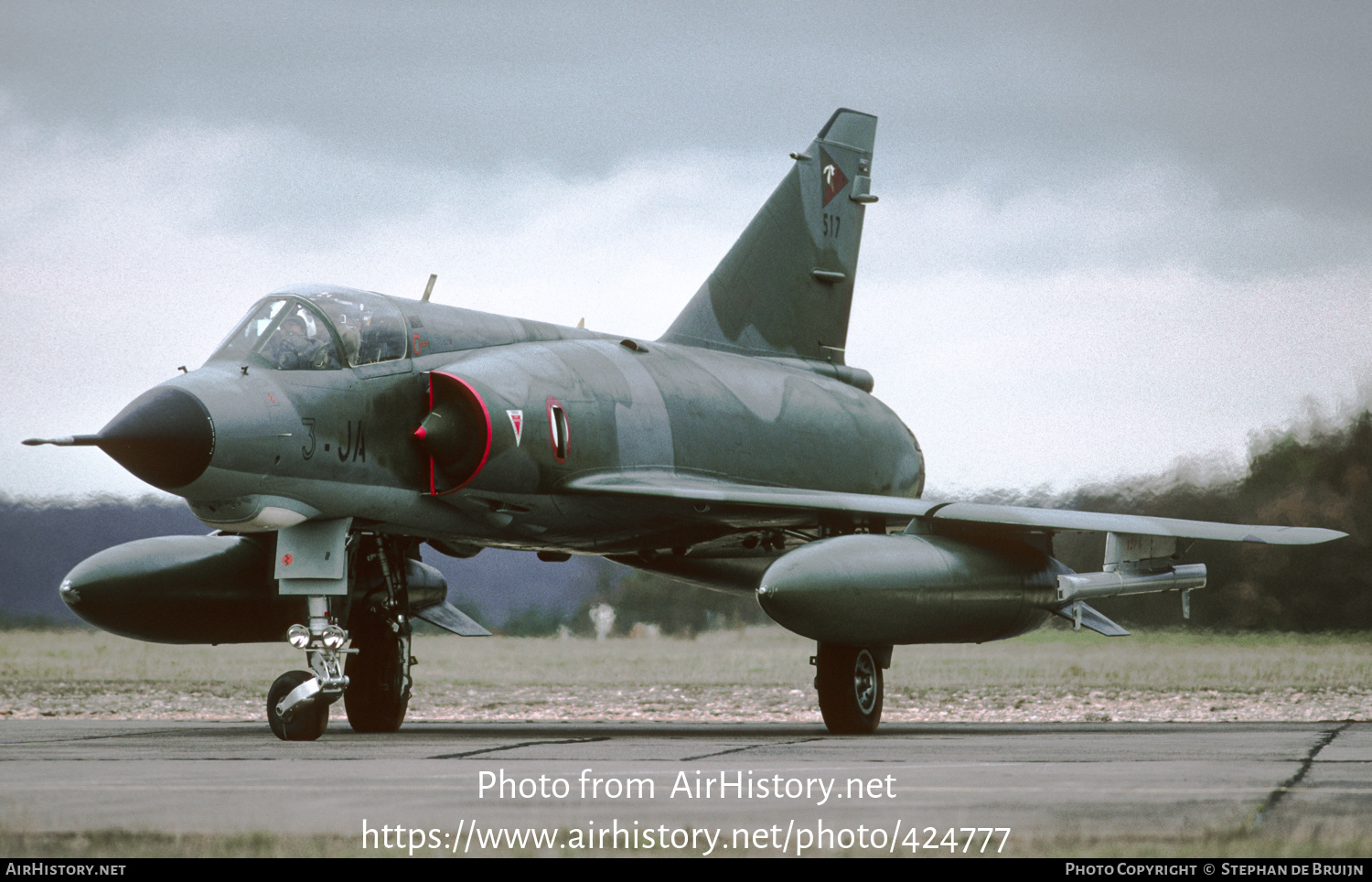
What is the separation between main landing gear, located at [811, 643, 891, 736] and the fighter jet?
25 millimetres

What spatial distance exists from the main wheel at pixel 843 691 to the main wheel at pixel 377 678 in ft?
11.3

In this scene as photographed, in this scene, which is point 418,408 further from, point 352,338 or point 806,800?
point 806,800

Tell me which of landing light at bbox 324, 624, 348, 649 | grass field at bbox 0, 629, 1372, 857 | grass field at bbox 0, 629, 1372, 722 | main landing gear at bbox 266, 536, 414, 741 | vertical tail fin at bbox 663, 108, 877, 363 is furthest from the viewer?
grass field at bbox 0, 629, 1372, 722

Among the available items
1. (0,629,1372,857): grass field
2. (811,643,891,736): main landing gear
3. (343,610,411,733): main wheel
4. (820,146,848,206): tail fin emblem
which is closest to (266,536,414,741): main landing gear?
(343,610,411,733): main wheel

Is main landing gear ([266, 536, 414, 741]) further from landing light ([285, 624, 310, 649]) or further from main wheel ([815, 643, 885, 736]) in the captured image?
main wheel ([815, 643, 885, 736])

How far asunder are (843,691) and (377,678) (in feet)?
12.6

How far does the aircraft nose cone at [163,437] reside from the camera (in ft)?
30.9

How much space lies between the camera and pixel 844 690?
12.5 m

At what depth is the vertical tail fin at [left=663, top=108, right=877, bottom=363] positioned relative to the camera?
15.3 metres

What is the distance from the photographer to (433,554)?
81.8 feet

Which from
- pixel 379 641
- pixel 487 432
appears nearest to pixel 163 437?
pixel 487 432

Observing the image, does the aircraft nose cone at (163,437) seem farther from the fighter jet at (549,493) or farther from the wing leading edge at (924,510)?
the wing leading edge at (924,510)

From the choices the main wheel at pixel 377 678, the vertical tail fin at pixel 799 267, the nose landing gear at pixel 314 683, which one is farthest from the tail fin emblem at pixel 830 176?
the nose landing gear at pixel 314 683

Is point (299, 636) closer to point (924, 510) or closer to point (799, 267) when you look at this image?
point (924, 510)
